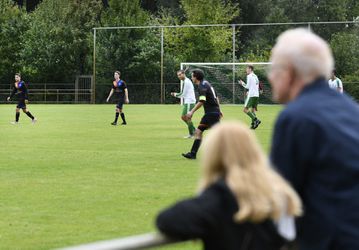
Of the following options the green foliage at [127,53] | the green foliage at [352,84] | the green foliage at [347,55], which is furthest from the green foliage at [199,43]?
the green foliage at [352,84]

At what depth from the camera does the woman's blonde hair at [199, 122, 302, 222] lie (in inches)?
138

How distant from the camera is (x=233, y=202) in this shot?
3.54m

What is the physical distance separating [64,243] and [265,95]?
43248 millimetres

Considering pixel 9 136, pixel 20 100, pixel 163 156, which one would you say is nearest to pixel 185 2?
pixel 20 100

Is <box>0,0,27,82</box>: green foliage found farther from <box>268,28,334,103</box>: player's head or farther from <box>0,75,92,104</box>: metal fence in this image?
<box>268,28,334,103</box>: player's head

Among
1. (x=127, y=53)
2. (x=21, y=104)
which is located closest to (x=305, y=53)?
(x=21, y=104)

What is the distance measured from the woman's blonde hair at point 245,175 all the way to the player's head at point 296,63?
417 mm

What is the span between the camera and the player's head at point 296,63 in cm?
389

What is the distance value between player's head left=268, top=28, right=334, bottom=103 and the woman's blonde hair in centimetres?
42

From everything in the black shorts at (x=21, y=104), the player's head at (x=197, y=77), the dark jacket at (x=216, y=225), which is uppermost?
the player's head at (x=197, y=77)

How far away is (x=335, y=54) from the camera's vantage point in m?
54.6

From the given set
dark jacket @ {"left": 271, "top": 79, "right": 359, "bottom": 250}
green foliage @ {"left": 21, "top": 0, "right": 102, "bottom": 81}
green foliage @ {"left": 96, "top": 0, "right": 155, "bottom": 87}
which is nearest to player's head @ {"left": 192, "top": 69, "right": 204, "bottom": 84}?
dark jacket @ {"left": 271, "top": 79, "right": 359, "bottom": 250}

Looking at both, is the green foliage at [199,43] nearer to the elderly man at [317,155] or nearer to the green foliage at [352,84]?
the green foliage at [352,84]

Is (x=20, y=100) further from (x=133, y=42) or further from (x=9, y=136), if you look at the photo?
(x=133, y=42)
